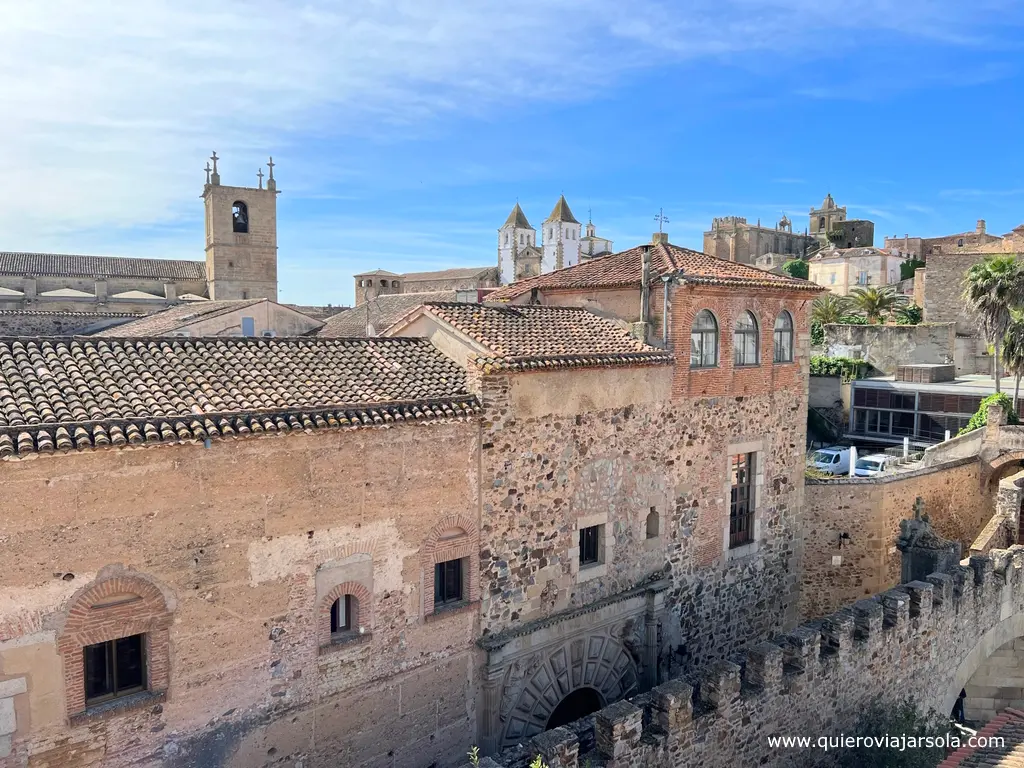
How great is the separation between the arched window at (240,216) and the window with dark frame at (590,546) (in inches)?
1530

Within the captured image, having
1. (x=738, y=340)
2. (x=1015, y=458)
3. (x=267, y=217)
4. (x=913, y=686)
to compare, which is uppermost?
(x=267, y=217)

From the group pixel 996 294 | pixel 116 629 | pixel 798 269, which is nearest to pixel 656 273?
pixel 116 629

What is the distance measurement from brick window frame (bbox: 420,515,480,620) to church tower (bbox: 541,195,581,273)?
69595mm

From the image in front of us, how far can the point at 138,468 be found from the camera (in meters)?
8.10

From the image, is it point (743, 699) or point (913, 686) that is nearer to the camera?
point (743, 699)

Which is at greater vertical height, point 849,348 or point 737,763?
point 849,348

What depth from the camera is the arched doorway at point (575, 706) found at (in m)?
12.9

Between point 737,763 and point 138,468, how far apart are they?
345 inches

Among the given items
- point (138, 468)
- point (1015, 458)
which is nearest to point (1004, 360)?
point (1015, 458)

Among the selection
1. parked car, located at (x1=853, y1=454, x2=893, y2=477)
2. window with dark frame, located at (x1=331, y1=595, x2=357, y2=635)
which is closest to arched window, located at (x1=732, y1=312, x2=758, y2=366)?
window with dark frame, located at (x1=331, y1=595, x2=357, y2=635)

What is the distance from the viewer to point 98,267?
144ft

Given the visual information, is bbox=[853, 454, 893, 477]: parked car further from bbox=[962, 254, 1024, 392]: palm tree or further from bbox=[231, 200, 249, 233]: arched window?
bbox=[231, 200, 249, 233]: arched window

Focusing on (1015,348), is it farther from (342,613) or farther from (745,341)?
(342,613)

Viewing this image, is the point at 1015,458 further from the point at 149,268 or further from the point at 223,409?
the point at 149,268
